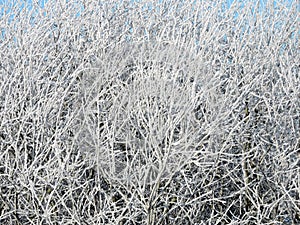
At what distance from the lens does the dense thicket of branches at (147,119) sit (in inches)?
261

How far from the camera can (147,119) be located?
7.04 m

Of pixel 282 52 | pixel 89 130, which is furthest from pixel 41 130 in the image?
pixel 282 52

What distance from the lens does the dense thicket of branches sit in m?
6.62

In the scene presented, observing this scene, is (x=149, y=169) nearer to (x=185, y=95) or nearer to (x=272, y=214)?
(x=185, y=95)

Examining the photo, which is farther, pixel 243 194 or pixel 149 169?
pixel 243 194

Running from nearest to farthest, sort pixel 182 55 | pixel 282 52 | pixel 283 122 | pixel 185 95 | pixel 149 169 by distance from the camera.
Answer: pixel 149 169, pixel 185 95, pixel 182 55, pixel 283 122, pixel 282 52

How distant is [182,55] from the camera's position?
7.48m

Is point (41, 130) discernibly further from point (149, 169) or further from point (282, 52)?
point (282, 52)

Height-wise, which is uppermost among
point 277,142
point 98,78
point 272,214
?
point 98,78

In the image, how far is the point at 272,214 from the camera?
755 cm

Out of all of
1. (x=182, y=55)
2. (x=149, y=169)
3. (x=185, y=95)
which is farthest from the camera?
(x=182, y=55)

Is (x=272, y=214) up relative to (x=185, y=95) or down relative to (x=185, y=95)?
down

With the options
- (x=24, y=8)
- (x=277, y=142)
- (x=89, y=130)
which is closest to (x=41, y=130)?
(x=89, y=130)

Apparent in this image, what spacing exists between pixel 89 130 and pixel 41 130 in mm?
959
